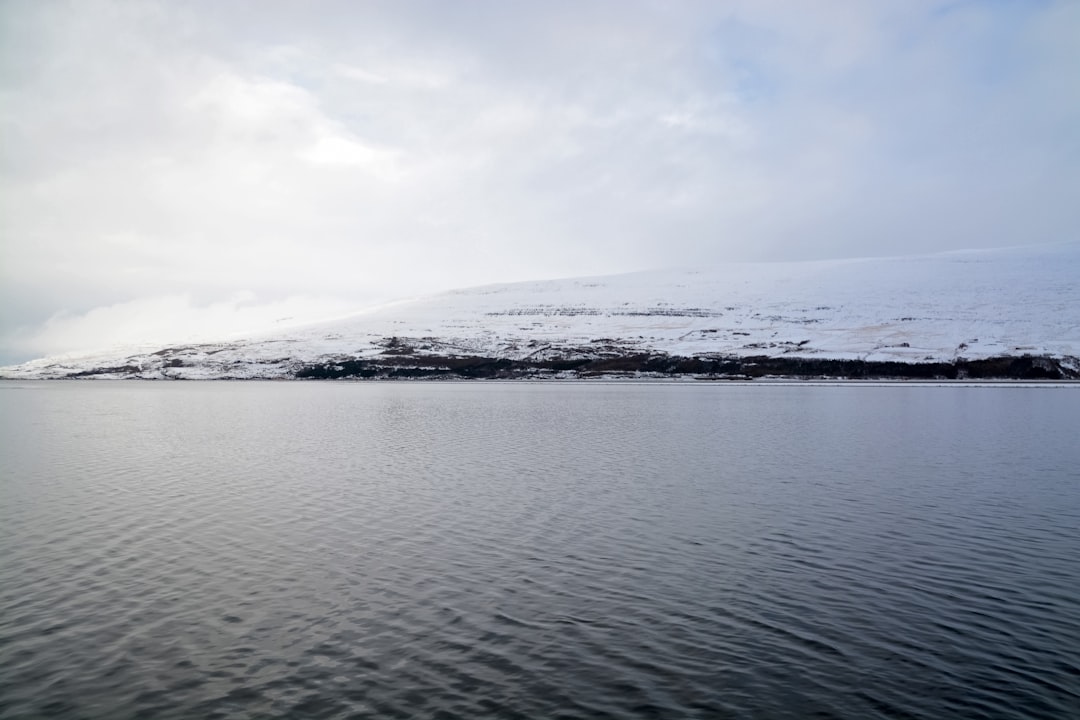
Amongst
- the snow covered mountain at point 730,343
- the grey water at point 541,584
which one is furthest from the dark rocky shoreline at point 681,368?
the grey water at point 541,584

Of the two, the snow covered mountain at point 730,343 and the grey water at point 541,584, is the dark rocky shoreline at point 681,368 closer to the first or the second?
the snow covered mountain at point 730,343

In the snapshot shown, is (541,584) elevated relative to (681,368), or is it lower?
lower

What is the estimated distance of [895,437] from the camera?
47.7m

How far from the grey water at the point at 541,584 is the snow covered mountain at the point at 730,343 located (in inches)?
4166

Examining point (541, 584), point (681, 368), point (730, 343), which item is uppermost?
point (730, 343)

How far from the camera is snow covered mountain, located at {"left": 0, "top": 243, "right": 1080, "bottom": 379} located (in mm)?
138250

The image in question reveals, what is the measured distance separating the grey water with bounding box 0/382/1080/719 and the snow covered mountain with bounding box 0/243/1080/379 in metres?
106

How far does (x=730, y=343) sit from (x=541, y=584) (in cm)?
14560

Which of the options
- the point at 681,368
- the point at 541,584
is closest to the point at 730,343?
the point at 681,368

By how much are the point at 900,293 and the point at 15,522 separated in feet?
647

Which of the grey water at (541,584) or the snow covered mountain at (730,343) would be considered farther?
the snow covered mountain at (730,343)

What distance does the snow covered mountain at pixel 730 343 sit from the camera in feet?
454

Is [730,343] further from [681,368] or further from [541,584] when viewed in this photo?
[541,584]

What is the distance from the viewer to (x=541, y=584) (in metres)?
17.7
